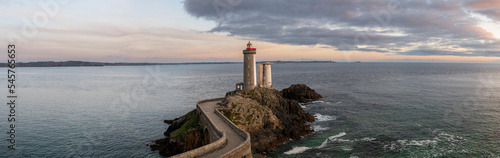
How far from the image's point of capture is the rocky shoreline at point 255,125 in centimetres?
3581

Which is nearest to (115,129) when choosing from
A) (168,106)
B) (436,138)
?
(168,106)

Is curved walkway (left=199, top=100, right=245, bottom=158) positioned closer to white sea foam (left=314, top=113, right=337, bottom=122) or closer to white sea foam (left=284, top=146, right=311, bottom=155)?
white sea foam (left=284, top=146, right=311, bottom=155)

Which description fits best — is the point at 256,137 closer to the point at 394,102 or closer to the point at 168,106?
the point at 168,106

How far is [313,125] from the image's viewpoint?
46531 millimetres

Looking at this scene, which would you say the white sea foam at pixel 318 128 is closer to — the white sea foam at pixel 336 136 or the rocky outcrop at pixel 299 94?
the white sea foam at pixel 336 136

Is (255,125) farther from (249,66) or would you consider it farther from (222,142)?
(249,66)

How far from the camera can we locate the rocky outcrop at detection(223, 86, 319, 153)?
36594 millimetres

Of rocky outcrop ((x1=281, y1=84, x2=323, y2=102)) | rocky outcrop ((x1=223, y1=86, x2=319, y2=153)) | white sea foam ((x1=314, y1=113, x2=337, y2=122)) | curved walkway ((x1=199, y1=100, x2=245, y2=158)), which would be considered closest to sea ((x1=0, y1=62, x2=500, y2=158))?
white sea foam ((x1=314, y1=113, x2=337, y2=122))

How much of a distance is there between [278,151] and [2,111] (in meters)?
60.6

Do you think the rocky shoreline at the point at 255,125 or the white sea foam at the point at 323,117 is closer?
the rocky shoreline at the point at 255,125

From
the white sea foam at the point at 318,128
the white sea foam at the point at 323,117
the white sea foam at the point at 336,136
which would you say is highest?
the white sea foam at the point at 323,117

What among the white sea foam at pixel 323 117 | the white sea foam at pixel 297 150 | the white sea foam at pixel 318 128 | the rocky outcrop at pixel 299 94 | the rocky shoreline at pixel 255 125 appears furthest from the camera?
the rocky outcrop at pixel 299 94

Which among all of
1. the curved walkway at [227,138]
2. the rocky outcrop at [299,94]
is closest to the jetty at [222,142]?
the curved walkway at [227,138]

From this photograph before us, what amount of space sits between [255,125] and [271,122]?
280 centimetres
